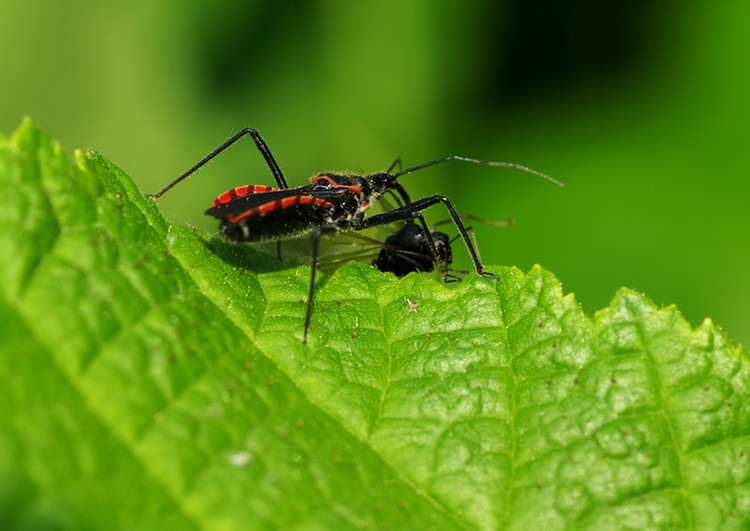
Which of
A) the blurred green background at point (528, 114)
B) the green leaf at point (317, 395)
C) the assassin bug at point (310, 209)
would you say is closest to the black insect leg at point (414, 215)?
the assassin bug at point (310, 209)

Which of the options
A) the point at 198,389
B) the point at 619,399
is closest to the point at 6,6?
the point at 198,389

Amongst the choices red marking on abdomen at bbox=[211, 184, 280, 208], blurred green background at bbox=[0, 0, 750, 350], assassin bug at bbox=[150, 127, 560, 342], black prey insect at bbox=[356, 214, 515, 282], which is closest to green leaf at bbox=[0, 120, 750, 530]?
assassin bug at bbox=[150, 127, 560, 342]

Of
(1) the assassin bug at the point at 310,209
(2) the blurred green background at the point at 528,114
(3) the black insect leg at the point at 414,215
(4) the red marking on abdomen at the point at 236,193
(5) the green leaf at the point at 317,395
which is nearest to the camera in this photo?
(5) the green leaf at the point at 317,395

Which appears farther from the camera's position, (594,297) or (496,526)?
(594,297)

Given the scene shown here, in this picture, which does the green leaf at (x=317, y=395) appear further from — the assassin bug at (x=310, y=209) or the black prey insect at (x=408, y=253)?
the black prey insect at (x=408, y=253)

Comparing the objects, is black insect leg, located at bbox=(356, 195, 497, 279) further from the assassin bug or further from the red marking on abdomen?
the red marking on abdomen

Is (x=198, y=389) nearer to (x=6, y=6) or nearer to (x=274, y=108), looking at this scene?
(x=274, y=108)
